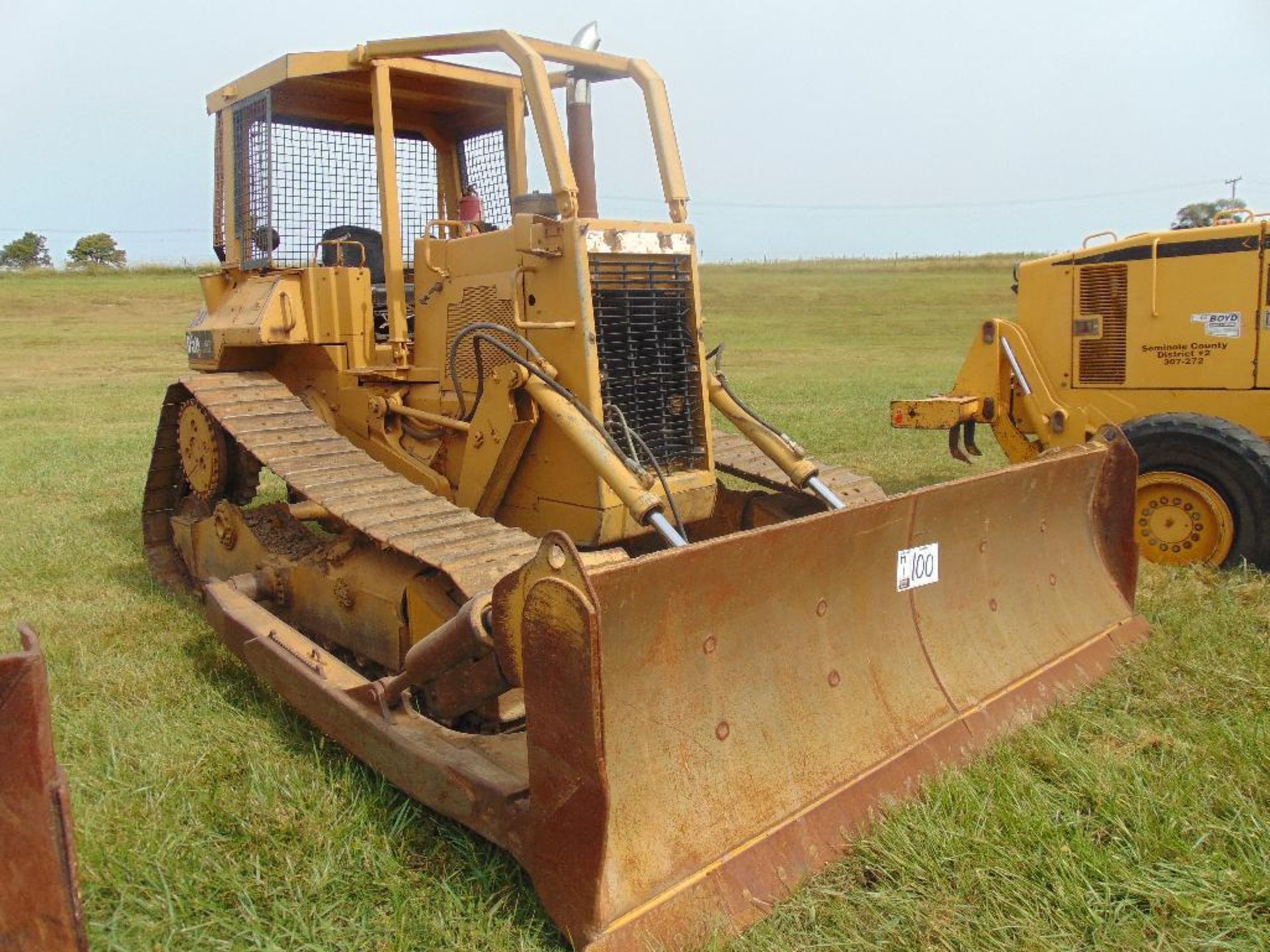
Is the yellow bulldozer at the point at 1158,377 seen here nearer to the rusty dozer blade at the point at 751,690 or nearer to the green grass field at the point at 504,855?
the green grass field at the point at 504,855

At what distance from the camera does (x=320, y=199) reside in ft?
19.5

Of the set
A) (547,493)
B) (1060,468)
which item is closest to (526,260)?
(547,493)

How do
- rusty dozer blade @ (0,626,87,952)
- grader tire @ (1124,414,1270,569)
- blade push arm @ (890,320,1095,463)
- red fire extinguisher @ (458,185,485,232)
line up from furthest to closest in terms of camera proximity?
blade push arm @ (890,320,1095,463) < grader tire @ (1124,414,1270,569) < red fire extinguisher @ (458,185,485,232) < rusty dozer blade @ (0,626,87,952)

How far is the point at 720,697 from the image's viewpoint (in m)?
3.07

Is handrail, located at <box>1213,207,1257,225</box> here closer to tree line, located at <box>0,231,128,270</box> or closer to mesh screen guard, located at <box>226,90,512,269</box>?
mesh screen guard, located at <box>226,90,512,269</box>

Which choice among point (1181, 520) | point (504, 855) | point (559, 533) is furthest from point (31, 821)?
point (1181, 520)

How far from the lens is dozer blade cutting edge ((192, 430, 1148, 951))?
8.66ft

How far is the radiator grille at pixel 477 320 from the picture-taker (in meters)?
4.66

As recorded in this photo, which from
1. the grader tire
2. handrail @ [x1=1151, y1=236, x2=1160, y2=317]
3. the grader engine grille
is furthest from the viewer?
handrail @ [x1=1151, y1=236, x2=1160, y2=317]

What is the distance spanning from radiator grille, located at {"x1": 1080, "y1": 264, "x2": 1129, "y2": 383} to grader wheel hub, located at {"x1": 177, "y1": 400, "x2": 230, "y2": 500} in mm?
5565

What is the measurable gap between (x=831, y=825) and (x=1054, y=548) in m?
2.08

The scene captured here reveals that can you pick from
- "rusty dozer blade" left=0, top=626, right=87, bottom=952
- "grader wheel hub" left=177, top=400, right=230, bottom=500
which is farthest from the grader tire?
"rusty dozer blade" left=0, top=626, right=87, bottom=952

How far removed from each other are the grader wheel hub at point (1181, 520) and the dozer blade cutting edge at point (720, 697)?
2.25 metres

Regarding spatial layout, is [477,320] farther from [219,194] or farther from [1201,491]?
[1201,491]
